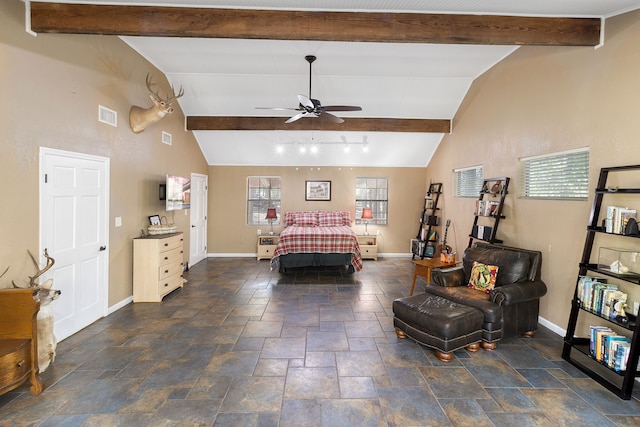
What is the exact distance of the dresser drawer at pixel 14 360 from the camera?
7.09 ft

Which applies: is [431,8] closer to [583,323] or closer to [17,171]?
[583,323]

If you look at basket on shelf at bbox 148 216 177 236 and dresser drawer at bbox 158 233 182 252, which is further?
basket on shelf at bbox 148 216 177 236

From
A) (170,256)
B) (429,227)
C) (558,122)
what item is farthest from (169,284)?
(558,122)

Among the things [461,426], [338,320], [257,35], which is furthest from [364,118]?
[461,426]

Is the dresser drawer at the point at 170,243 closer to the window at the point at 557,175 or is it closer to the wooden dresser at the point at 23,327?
the wooden dresser at the point at 23,327

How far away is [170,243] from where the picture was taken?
4.75m

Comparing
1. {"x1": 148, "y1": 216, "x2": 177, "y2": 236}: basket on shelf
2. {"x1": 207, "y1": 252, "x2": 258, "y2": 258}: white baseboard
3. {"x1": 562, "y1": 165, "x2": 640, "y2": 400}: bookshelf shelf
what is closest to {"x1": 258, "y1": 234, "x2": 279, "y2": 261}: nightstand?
{"x1": 207, "y1": 252, "x2": 258, "y2": 258}: white baseboard

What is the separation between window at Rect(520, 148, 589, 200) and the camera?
3.36m

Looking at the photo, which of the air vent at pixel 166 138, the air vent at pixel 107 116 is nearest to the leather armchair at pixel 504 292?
the air vent at pixel 107 116

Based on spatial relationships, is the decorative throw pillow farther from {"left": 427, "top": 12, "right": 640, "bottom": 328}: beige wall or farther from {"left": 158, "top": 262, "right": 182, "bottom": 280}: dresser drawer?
{"left": 158, "top": 262, "right": 182, "bottom": 280}: dresser drawer

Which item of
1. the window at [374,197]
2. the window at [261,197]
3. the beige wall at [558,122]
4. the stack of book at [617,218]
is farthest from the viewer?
the window at [374,197]

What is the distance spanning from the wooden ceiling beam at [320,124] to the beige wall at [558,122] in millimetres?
1182

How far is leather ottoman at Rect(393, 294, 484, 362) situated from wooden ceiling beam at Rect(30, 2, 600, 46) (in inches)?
108

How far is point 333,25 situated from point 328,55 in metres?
1.43
